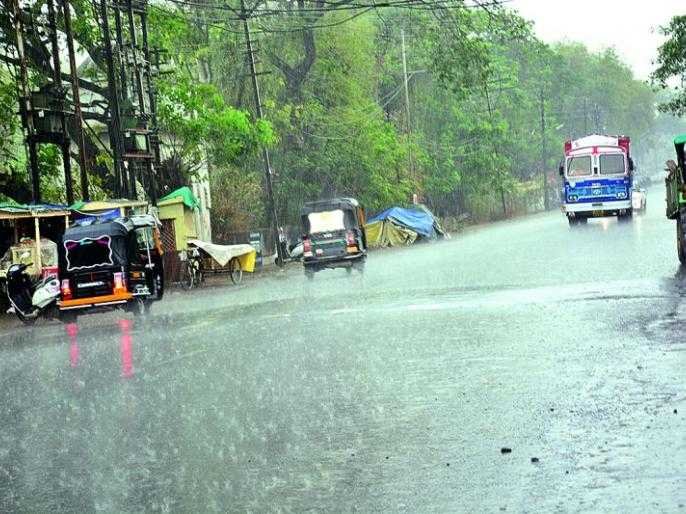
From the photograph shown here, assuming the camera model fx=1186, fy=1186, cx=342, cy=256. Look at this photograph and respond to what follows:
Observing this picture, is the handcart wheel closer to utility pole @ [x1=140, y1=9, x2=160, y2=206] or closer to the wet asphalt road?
utility pole @ [x1=140, y1=9, x2=160, y2=206]

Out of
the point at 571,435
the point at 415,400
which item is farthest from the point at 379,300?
the point at 571,435

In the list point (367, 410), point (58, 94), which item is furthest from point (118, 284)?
point (367, 410)

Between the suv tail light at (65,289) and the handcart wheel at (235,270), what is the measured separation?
454 inches

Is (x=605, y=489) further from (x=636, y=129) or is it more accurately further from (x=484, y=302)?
(x=636, y=129)

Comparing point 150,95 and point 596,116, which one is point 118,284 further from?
point 596,116

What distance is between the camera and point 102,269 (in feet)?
74.5

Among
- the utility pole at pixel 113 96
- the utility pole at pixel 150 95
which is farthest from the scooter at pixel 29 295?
the utility pole at pixel 150 95

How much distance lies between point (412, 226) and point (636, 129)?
9420 cm

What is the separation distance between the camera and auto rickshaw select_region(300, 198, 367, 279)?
32.3 m

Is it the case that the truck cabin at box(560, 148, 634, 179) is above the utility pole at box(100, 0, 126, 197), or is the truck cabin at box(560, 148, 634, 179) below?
below

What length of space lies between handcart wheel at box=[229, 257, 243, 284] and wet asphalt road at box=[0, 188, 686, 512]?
14.3 metres

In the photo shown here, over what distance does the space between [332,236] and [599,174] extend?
18825 millimetres

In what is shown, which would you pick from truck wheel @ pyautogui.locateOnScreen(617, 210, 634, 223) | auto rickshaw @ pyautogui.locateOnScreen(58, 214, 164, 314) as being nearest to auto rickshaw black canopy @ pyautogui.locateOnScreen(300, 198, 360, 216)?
auto rickshaw @ pyautogui.locateOnScreen(58, 214, 164, 314)

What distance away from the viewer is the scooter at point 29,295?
2344 centimetres
